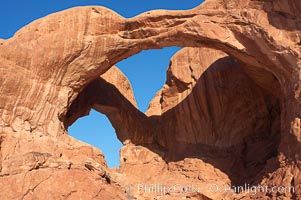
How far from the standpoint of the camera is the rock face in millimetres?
15570

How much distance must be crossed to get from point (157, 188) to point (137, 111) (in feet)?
17.0

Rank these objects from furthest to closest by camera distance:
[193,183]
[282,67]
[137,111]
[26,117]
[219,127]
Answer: [137,111]
[219,127]
[193,183]
[26,117]
[282,67]

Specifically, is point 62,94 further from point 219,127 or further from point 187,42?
point 219,127

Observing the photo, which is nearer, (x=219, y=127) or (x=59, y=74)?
Answer: (x=59, y=74)

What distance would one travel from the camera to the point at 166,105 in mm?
23422

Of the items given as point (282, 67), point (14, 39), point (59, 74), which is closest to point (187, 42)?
point (282, 67)

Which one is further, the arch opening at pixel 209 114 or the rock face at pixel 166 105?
the arch opening at pixel 209 114

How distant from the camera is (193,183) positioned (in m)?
19.5

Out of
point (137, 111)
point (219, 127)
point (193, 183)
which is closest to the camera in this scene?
point (193, 183)

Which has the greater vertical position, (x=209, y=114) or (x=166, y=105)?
(x=166, y=105)

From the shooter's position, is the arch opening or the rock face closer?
the rock face

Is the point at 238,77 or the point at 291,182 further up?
the point at 238,77

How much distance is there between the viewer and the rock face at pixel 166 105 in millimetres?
15570

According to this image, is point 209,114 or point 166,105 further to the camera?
point 166,105
